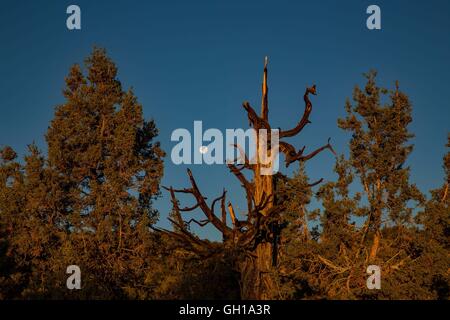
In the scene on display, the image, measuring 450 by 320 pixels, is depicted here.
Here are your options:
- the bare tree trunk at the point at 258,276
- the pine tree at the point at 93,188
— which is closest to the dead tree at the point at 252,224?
the bare tree trunk at the point at 258,276

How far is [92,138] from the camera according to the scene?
1080 inches

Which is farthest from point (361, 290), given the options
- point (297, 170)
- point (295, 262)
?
point (297, 170)

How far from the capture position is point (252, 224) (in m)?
12.3

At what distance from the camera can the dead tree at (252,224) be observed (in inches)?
485

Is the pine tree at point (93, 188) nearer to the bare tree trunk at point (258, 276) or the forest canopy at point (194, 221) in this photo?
the forest canopy at point (194, 221)

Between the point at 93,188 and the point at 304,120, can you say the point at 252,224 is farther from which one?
the point at 93,188

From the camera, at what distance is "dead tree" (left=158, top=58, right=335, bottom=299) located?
12.3 m

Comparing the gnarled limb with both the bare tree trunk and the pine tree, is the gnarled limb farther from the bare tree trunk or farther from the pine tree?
the pine tree

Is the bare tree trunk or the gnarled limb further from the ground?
the gnarled limb

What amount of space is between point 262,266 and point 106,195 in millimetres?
14511

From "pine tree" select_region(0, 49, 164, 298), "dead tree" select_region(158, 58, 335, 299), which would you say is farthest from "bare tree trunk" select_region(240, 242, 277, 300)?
"pine tree" select_region(0, 49, 164, 298)

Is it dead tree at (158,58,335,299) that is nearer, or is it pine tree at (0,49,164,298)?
dead tree at (158,58,335,299)

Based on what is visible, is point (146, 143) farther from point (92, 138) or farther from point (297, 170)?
point (297, 170)

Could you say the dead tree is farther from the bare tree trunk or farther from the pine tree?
the pine tree
